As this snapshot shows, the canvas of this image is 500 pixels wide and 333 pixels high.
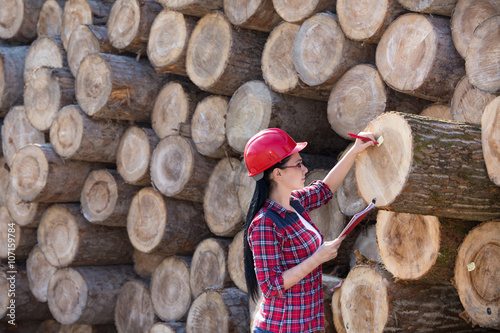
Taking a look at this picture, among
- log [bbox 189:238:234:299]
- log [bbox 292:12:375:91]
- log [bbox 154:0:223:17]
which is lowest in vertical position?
log [bbox 189:238:234:299]

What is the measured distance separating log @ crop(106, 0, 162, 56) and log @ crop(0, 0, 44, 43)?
1607 mm

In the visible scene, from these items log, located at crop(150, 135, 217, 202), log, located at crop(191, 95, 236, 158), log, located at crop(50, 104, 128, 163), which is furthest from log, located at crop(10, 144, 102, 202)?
log, located at crop(191, 95, 236, 158)

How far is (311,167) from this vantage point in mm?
3736

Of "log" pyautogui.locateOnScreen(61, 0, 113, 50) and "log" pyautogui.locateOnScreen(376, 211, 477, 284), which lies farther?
"log" pyautogui.locateOnScreen(61, 0, 113, 50)

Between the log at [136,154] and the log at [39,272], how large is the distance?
130 centimetres

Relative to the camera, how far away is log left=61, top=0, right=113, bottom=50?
207 inches

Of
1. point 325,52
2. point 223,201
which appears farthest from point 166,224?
point 325,52

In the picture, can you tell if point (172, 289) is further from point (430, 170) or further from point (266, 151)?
point (430, 170)

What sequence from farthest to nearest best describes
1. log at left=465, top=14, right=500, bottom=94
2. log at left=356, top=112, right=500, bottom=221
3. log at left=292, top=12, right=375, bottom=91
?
log at left=292, top=12, right=375, bottom=91
log at left=465, top=14, right=500, bottom=94
log at left=356, top=112, right=500, bottom=221

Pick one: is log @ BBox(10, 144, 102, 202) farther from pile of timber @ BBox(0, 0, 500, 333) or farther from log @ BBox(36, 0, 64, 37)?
log @ BBox(36, 0, 64, 37)

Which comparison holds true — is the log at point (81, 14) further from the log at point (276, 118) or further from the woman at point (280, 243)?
the woman at point (280, 243)

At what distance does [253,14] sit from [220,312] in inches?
76.1

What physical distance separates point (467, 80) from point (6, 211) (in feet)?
15.3

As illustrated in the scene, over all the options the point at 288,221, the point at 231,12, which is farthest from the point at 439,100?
the point at 231,12
